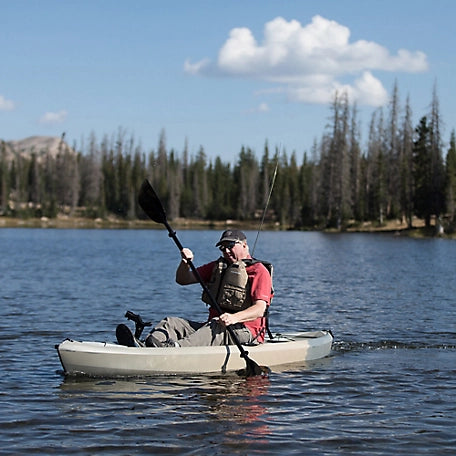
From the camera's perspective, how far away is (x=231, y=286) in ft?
32.7

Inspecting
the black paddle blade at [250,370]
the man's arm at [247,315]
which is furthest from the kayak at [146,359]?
the man's arm at [247,315]

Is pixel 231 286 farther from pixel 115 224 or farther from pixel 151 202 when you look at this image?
pixel 115 224

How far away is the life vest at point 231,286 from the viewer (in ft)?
32.6

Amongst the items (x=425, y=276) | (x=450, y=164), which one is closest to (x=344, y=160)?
(x=450, y=164)

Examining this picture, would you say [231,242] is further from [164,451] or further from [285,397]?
[164,451]

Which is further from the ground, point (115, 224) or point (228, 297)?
point (115, 224)

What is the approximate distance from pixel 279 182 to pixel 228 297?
9924 centimetres

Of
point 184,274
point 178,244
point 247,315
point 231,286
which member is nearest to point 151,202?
point 178,244

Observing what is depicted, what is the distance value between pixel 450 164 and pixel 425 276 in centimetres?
4134

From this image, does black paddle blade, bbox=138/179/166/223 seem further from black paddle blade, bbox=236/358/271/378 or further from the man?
black paddle blade, bbox=236/358/271/378

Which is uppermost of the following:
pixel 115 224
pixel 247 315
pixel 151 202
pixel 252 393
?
pixel 151 202

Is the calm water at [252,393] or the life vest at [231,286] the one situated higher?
the life vest at [231,286]

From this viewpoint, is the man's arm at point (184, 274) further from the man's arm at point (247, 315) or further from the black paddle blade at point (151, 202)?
the black paddle blade at point (151, 202)

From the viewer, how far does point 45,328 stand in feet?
49.8
